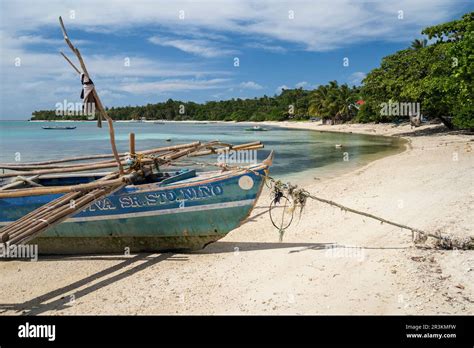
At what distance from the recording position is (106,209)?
8.22 metres

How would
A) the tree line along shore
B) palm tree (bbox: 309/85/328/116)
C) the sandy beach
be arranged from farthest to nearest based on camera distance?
palm tree (bbox: 309/85/328/116) → the tree line along shore → the sandy beach

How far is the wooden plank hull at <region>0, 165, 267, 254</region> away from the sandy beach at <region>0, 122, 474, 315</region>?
321 mm

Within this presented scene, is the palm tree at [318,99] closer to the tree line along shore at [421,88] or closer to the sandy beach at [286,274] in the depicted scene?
the tree line along shore at [421,88]

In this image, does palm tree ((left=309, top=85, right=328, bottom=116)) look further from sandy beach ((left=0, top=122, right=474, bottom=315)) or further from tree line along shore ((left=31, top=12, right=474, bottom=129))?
sandy beach ((left=0, top=122, right=474, bottom=315))

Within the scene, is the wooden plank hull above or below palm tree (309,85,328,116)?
below

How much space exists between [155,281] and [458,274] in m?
5.01

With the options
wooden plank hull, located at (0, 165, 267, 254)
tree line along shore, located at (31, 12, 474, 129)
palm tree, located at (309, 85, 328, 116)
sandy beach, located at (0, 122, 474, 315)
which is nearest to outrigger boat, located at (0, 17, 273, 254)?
wooden plank hull, located at (0, 165, 267, 254)

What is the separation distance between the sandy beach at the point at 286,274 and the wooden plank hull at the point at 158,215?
32 centimetres

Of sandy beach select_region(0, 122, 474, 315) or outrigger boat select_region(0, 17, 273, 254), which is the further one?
outrigger boat select_region(0, 17, 273, 254)

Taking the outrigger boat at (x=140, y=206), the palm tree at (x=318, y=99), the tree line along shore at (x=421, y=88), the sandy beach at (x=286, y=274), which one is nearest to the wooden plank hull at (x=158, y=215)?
the outrigger boat at (x=140, y=206)

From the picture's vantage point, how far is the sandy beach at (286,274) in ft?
18.1

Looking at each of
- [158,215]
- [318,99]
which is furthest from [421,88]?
[318,99]

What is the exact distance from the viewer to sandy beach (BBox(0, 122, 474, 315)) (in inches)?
217

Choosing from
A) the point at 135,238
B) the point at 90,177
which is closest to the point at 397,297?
the point at 135,238
